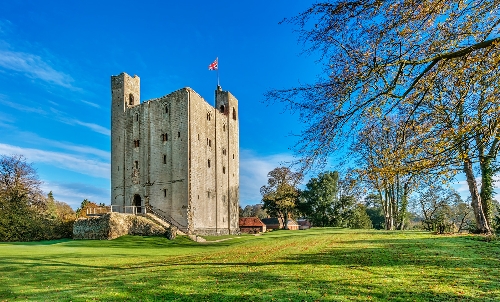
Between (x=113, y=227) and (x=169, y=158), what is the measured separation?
9.84m

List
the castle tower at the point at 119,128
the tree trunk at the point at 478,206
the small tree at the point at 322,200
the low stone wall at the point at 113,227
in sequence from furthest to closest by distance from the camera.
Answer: the small tree at the point at 322,200
the castle tower at the point at 119,128
the low stone wall at the point at 113,227
the tree trunk at the point at 478,206

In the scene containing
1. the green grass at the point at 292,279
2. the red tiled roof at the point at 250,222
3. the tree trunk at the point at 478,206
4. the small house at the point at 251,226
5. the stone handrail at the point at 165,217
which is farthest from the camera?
the red tiled roof at the point at 250,222

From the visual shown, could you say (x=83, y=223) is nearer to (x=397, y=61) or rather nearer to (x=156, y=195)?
(x=156, y=195)

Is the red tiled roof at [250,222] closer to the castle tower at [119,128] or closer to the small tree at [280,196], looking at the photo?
the small tree at [280,196]

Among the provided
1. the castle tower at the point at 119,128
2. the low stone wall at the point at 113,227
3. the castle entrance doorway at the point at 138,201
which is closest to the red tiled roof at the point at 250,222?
the castle entrance doorway at the point at 138,201

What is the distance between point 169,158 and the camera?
120ft

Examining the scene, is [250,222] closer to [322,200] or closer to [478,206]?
[322,200]

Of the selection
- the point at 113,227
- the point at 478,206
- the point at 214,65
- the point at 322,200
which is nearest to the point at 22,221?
→ the point at 113,227

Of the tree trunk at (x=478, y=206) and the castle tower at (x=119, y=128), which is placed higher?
the castle tower at (x=119, y=128)

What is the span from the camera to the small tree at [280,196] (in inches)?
2312

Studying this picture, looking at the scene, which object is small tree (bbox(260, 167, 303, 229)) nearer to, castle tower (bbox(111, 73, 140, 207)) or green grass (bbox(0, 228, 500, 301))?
castle tower (bbox(111, 73, 140, 207))

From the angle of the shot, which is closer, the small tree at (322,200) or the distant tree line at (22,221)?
the distant tree line at (22,221)

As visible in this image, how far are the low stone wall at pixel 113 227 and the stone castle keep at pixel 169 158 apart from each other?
2.97 m

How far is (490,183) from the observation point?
68.6 ft
